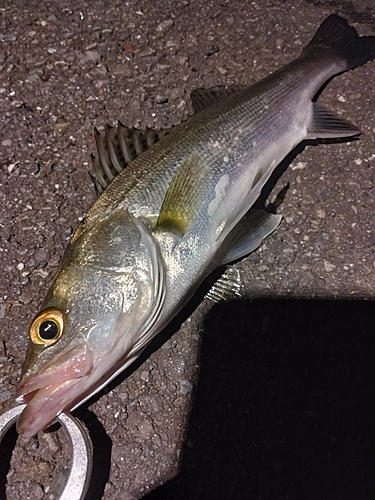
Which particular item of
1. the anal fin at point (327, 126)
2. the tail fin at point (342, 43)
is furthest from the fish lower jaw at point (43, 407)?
the tail fin at point (342, 43)

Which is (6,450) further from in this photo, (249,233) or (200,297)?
(249,233)

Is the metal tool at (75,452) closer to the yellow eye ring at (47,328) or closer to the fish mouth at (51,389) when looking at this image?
the fish mouth at (51,389)

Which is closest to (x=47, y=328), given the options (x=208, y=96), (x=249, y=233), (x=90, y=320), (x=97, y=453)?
(x=90, y=320)

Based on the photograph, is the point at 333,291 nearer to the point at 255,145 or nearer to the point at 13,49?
the point at 255,145

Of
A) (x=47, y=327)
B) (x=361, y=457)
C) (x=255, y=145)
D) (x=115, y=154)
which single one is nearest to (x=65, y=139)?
(x=115, y=154)

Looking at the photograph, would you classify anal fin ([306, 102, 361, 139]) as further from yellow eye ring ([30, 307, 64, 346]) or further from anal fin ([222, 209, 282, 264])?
yellow eye ring ([30, 307, 64, 346])

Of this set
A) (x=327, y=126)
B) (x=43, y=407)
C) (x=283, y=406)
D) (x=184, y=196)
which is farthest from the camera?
(x=327, y=126)
